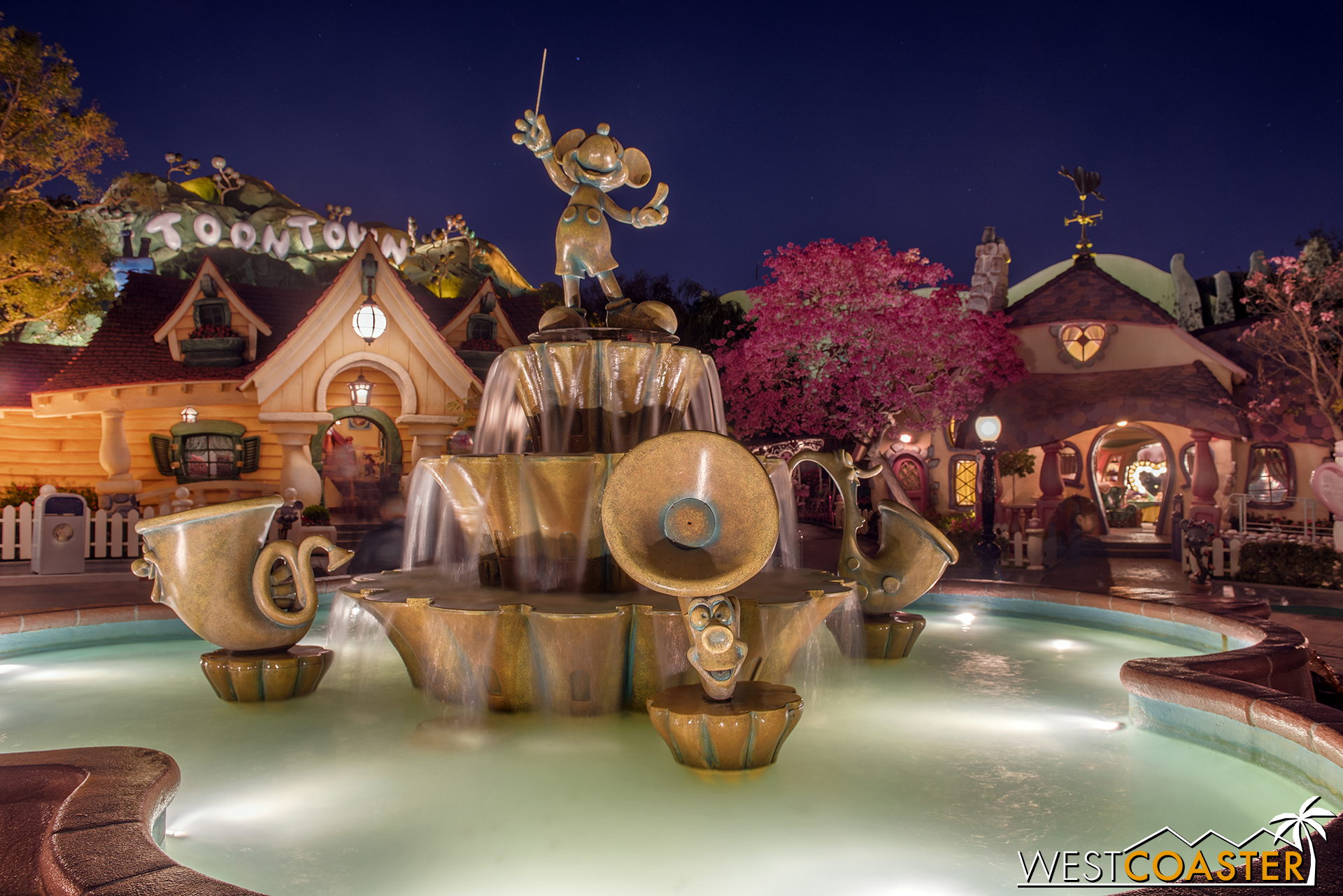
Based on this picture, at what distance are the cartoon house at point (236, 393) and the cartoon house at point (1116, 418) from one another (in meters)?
12.5

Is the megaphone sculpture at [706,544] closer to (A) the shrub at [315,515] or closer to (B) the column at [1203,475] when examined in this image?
(A) the shrub at [315,515]

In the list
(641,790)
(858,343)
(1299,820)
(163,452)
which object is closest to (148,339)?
(163,452)

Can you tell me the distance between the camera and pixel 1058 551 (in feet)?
65.6

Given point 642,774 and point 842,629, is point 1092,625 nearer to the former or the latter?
point 842,629

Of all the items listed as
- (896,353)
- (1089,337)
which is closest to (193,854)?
(896,353)

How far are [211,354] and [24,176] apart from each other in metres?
5.45

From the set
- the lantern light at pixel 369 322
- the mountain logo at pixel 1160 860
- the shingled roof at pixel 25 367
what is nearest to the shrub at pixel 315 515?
the lantern light at pixel 369 322

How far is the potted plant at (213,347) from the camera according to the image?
21266 millimetres

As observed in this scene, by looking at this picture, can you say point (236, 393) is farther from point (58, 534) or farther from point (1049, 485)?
point (1049, 485)

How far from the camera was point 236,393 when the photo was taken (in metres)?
20.9

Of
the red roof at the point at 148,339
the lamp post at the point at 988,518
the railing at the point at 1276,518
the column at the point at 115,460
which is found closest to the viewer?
the lamp post at the point at 988,518

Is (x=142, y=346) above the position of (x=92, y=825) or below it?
above

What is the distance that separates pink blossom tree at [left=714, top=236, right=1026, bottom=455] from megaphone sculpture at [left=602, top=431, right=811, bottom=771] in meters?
14.5

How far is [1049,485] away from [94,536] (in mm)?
22974
